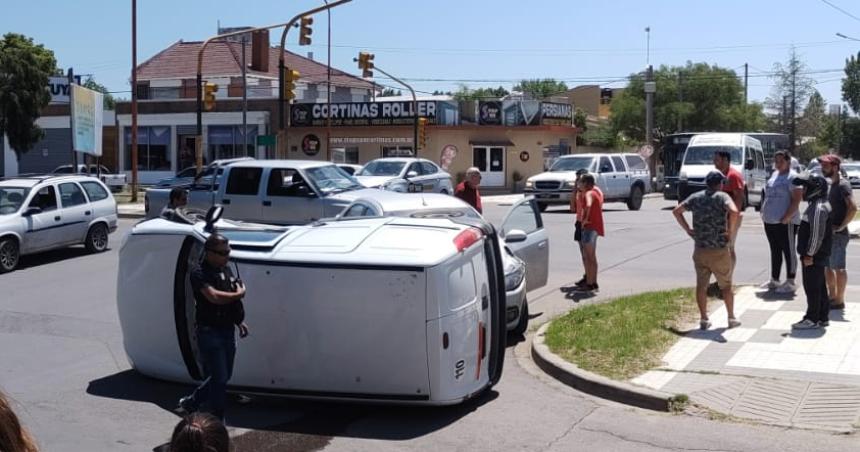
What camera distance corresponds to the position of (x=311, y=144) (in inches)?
2085

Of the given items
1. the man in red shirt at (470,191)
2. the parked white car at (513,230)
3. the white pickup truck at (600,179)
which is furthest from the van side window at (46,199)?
the white pickup truck at (600,179)

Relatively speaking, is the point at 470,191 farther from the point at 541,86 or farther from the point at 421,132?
the point at 541,86

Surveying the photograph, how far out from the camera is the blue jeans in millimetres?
7512

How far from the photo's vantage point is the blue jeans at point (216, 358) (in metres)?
7.51

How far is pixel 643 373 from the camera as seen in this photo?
30.0 feet

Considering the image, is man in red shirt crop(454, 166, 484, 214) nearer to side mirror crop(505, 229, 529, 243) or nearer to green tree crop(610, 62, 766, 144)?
side mirror crop(505, 229, 529, 243)

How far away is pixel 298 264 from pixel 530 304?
6.47 metres

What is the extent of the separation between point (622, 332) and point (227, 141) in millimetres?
46167

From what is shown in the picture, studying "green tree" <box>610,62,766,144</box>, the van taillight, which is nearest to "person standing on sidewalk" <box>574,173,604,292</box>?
the van taillight

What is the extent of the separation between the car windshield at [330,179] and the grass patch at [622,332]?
823cm

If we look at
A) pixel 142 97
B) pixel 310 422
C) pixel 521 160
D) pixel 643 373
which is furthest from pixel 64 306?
pixel 142 97

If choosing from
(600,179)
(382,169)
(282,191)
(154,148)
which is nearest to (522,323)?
(282,191)

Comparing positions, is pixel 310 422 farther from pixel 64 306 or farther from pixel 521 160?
pixel 521 160

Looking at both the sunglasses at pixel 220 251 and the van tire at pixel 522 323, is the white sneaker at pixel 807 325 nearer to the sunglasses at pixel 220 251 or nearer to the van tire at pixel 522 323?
the van tire at pixel 522 323
